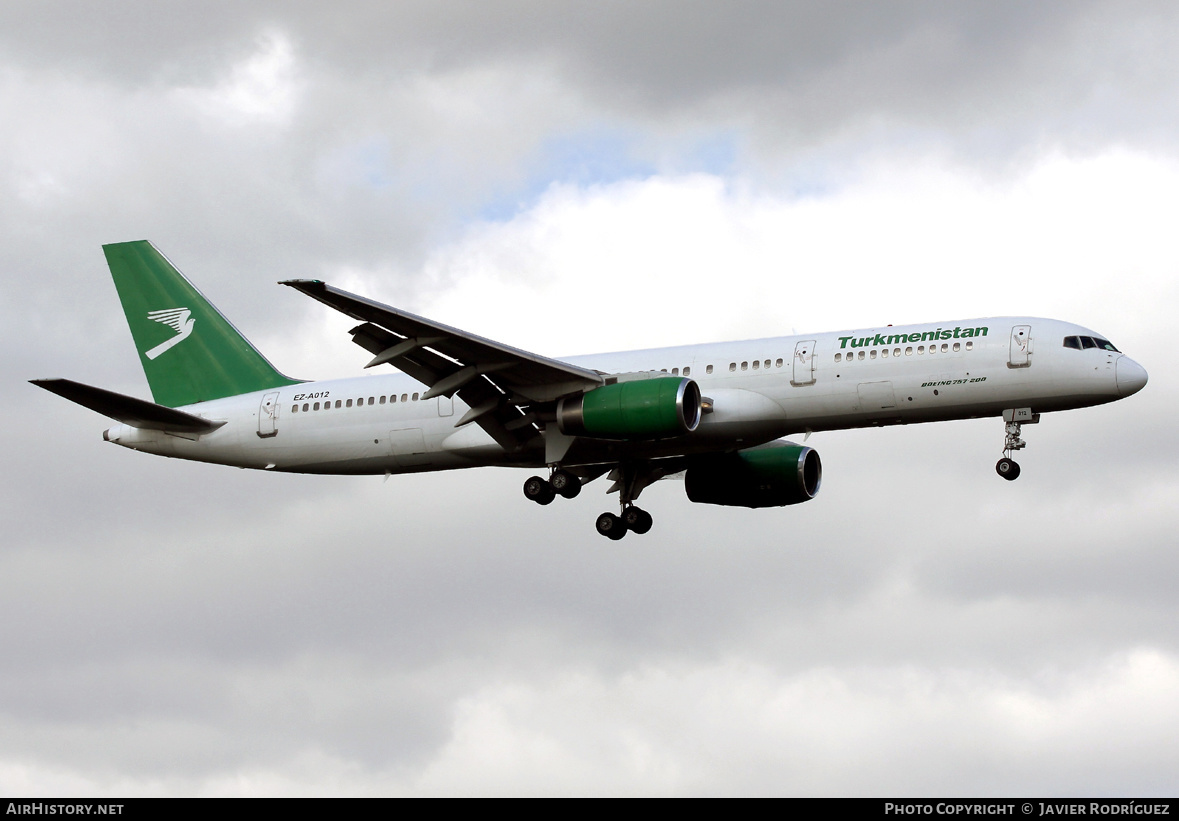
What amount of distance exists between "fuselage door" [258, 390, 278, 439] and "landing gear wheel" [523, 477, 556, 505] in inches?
348

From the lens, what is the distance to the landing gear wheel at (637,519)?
5159cm

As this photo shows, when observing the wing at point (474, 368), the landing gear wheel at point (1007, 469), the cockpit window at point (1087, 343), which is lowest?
the landing gear wheel at point (1007, 469)

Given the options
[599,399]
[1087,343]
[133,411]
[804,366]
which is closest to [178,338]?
[133,411]

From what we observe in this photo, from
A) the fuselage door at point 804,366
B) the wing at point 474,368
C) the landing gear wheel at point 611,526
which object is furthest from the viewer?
the landing gear wheel at point 611,526

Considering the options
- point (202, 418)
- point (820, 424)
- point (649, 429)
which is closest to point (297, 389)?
point (202, 418)

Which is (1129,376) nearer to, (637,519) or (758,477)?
(758,477)

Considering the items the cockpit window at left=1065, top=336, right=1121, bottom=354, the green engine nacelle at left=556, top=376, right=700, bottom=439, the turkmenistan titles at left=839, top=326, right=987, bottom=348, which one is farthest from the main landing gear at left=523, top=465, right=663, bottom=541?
the cockpit window at left=1065, top=336, right=1121, bottom=354

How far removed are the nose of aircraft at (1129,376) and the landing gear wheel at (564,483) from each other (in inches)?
623

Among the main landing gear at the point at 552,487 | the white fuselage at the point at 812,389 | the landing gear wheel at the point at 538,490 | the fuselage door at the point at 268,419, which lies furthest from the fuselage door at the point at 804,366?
the fuselage door at the point at 268,419

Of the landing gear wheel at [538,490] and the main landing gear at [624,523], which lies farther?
the main landing gear at [624,523]

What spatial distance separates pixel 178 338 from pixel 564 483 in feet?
51.6

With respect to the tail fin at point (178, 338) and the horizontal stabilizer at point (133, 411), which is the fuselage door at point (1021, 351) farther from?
the horizontal stabilizer at point (133, 411)
